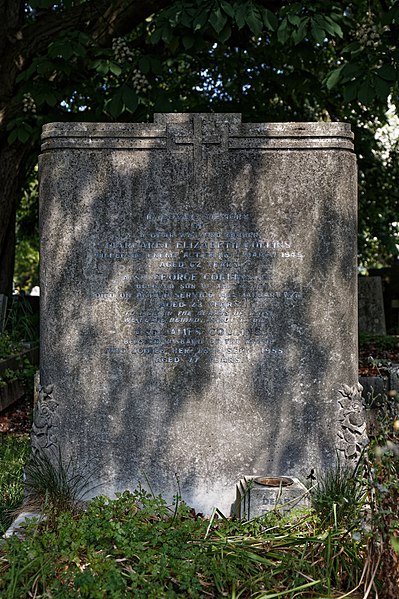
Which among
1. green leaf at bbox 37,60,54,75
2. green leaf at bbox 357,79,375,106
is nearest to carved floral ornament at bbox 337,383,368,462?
green leaf at bbox 357,79,375,106

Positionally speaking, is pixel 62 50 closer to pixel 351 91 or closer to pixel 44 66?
pixel 44 66

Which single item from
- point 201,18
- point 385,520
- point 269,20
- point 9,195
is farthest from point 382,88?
point 9,195

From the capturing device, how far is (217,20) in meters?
6.49

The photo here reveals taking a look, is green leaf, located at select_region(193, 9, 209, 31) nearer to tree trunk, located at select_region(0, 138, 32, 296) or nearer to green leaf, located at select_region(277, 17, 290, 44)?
green leaf, located at select_region(277, 17, 290, 44)

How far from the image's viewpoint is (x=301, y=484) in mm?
4504

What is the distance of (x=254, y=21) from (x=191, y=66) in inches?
177

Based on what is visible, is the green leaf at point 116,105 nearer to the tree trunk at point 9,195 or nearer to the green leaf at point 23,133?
the green leaf at point 23,133

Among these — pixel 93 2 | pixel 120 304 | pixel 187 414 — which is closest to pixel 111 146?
pixel 120 304

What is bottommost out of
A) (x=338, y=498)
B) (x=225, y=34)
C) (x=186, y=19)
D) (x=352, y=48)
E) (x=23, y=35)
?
(x=338, y=498)

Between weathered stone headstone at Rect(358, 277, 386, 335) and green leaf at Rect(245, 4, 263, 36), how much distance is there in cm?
676

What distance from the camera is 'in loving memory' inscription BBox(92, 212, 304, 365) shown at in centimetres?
484

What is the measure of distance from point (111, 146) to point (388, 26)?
383 cm

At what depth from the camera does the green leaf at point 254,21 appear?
6617 millimetres

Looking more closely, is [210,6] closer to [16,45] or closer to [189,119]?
Answer: [189,119]
